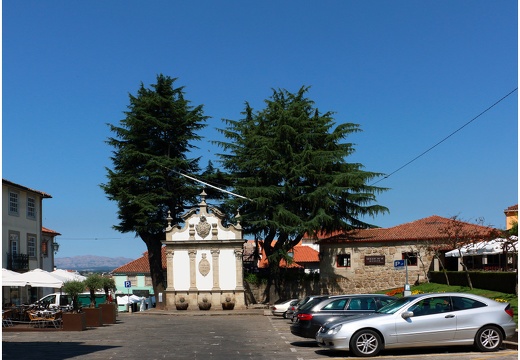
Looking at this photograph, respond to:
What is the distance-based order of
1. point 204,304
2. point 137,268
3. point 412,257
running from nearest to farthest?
point 204,304 → point 412,257 → point 137,268

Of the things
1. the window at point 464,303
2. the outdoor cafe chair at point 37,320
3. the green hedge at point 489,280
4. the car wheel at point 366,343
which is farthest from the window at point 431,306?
the outdoor cafe chair at point 37,320

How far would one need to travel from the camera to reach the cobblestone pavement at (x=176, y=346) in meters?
17.1

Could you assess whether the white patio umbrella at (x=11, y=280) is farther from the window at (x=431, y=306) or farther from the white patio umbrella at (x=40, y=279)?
the window at (x=431, y=306)

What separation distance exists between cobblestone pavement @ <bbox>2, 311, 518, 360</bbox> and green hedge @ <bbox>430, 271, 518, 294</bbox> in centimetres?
1110

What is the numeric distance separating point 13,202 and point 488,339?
1525 inches

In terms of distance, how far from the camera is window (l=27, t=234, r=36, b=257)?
51.0m

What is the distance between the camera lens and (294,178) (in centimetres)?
5003

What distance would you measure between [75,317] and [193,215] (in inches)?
Answer: 827

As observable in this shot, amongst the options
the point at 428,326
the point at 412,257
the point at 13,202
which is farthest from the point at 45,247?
the point at 428,326

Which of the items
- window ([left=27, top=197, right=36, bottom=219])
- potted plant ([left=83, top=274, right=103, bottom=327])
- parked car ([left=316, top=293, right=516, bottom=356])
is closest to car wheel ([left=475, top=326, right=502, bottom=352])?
parked car ([left=316, top=293, right=516, bottom=356])

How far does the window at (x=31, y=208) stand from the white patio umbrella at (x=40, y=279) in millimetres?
19641

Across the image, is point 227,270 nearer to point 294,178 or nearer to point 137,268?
point 294,178

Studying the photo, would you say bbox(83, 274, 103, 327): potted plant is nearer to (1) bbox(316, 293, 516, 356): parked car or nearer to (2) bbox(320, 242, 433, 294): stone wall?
(1) bbox(316, 293, 516, 356): parked car

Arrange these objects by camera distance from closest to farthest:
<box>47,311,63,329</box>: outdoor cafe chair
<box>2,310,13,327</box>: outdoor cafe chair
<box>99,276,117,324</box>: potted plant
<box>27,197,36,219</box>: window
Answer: <box>47,311,63,329</box>: outdoor cafe chair < <box>2,310,13,327</box>: outdoor cafe chair < <box>99,276,117,324</box>: potted plant < <box>27,197,36,219</box>: window
